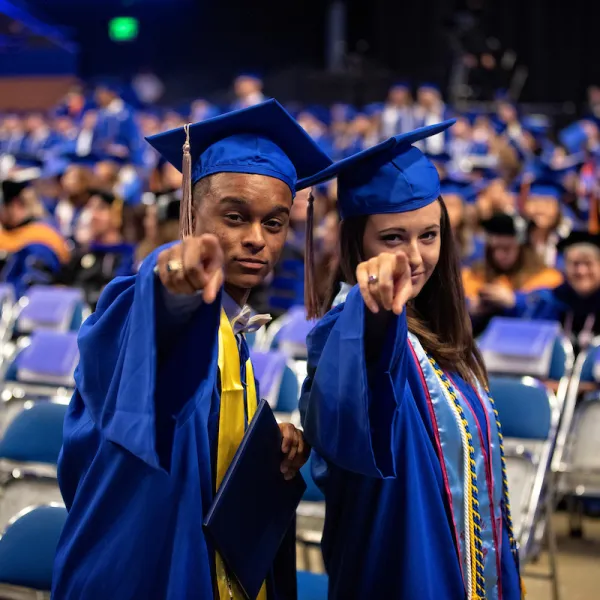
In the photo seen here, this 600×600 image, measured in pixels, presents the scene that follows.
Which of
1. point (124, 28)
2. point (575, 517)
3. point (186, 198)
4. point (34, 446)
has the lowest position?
point (575, 517)

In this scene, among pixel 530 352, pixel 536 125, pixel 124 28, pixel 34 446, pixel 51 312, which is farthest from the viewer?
pixel 124 28

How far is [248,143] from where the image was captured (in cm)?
178

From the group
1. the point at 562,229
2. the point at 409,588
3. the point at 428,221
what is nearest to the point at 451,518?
the point at 409,588

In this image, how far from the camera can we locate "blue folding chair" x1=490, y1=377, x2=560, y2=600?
3.51 meters

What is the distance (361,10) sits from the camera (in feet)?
71.4

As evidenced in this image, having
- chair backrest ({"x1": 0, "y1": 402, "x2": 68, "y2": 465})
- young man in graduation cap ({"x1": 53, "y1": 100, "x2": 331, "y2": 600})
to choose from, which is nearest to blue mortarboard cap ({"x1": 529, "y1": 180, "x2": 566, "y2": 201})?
chair backrest ({"x1": 0, "y1": 402, "x2": 68, "y2": 465})

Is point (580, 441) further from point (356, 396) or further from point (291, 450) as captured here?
point (356, 396)

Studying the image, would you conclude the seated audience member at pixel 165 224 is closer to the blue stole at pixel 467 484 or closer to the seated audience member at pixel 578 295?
the seated audience member at pixel 578 295

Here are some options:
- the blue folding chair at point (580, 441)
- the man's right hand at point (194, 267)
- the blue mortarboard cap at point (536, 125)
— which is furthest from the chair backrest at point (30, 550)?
the blue mortarboard cap at point (536, 125)

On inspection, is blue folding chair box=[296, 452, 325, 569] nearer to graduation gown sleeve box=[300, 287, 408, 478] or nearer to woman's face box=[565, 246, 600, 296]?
graduation gown sleeve box=[300, 287, 408, 478]

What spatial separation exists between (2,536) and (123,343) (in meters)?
1.17

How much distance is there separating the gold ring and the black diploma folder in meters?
0.41

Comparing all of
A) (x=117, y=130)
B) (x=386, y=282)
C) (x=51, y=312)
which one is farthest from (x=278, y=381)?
(x=117, y=130)

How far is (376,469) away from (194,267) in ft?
1.63
